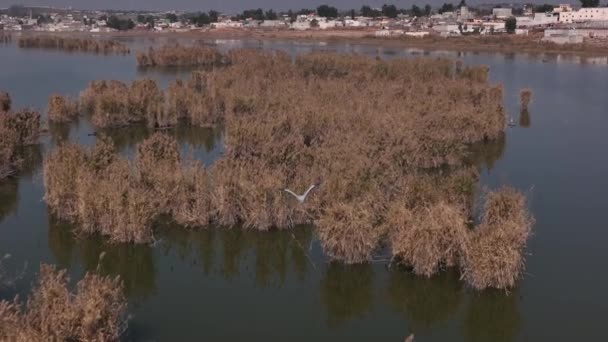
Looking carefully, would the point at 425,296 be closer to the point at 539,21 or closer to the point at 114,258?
the point at 114,258

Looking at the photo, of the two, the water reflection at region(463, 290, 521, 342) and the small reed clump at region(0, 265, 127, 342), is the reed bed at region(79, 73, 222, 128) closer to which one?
the water reflection at region(463, 290, 521, 342)

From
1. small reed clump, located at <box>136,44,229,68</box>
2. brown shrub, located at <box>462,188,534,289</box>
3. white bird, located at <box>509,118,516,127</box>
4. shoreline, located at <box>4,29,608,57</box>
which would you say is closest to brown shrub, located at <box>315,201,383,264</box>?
brown shrub, located at <box>462,188,534,289</box>

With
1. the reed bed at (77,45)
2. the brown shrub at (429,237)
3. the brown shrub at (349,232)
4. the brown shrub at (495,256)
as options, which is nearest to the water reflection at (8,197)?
the brown shrub at (349,232)

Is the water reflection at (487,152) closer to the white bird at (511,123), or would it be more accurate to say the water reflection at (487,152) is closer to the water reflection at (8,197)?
the white bird at (511,123)

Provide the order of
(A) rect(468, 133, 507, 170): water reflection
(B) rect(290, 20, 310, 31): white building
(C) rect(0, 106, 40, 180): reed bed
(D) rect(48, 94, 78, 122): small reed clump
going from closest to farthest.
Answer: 1. (C) rect(0, 106, 40, 180): reed bed
2. (A) rect(468, 133, 507, 170): water reflection
3. (D) rect(48, 94, 78, 122): small reed clump
4. (B) rect(290, 20, 310, 31): white building

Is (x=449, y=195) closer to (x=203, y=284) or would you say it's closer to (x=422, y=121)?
(x=203, y=284)
